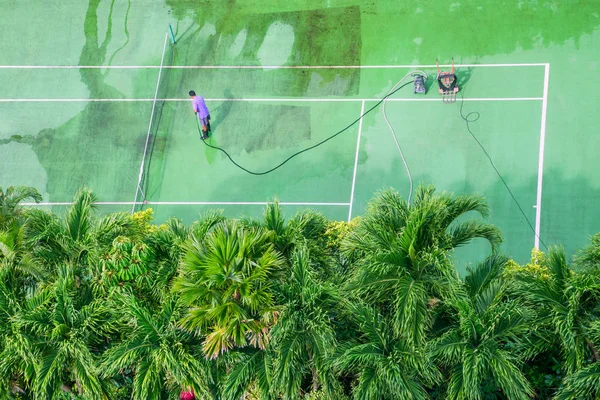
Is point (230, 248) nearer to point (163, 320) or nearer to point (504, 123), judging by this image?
point (163, 320)

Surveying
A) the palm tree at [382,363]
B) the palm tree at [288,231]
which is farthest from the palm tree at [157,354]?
the palm tree at [382,363]

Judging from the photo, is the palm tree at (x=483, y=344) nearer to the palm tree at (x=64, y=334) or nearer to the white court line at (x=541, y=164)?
the palm tree at (x=64, y=334)

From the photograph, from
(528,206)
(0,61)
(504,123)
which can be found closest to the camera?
(528,206)

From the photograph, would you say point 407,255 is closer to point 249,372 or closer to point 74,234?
point 249,372

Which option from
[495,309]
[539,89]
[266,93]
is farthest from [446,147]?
[495,309]

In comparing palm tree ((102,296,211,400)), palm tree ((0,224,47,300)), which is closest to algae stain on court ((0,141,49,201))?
palm tree ((0,224,47,300))

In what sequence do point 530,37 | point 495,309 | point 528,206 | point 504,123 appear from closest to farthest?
point 495,309
point 528,206
point 504,123
point 530,37
